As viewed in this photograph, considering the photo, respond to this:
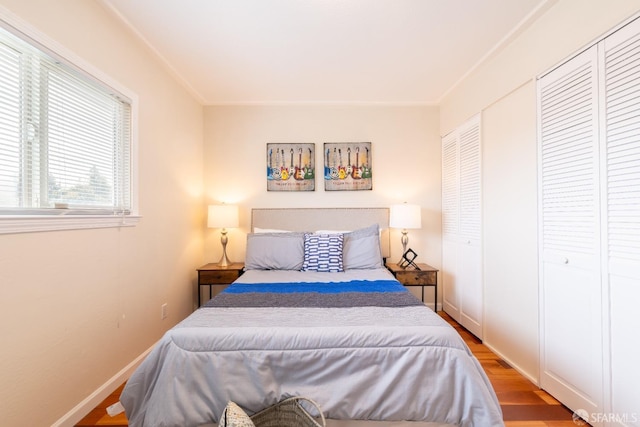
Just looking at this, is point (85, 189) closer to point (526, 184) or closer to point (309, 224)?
point (309, 224)

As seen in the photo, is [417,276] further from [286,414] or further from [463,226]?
[286,414]

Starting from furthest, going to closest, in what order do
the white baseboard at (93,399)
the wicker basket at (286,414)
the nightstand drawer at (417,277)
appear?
the nightstand drawer at (417,277), the white baseboard at (93,399), the wicker basket at (286,414)

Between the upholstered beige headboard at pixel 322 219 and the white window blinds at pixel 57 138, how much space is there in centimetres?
155

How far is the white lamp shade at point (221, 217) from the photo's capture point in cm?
319

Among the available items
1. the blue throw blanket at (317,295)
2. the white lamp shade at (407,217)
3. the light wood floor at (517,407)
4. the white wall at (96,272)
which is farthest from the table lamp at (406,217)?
the white wall at (96,272)

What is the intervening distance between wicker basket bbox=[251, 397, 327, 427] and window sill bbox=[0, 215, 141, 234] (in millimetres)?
1450

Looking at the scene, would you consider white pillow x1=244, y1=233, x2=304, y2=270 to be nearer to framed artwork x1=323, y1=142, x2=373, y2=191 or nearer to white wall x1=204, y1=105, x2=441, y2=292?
white wall x1=204, y1=105, x2=441, y2=292

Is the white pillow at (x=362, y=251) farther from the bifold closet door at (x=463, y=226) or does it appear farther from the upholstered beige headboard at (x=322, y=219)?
the bifold closet door at (x=463, y=226)

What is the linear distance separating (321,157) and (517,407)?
9.46 feet

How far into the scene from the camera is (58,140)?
1.66m

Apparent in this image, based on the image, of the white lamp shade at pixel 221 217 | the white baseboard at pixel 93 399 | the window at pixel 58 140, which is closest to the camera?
the window at pixel 58 140

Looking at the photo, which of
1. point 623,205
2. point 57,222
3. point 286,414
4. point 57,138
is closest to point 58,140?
point 57,138

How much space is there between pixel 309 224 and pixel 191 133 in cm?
171

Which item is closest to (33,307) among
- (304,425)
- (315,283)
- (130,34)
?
(304,425)
